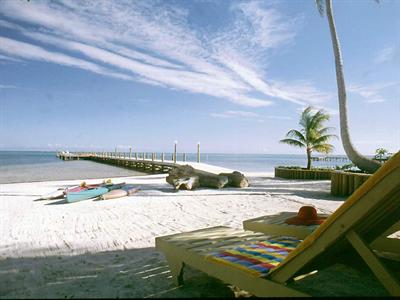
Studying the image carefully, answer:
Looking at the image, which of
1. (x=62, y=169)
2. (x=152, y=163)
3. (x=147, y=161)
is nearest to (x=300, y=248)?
(x=152, y=163)

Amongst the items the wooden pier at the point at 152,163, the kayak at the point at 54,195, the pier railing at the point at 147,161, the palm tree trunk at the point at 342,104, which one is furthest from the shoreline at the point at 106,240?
the pier railing at the point at 147,161

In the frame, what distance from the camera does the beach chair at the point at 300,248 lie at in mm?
1697

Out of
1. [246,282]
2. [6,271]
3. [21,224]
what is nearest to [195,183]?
[21,224]

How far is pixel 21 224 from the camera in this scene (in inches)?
235

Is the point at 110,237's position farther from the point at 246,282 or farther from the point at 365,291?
the point at 365,291

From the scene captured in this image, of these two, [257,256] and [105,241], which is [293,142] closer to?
[105,241]

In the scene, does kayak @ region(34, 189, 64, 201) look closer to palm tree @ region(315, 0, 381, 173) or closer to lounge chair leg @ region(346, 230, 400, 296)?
lounge chair leg @ region(346, 230, 400, 296)

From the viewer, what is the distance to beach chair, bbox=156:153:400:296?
66.8 inches

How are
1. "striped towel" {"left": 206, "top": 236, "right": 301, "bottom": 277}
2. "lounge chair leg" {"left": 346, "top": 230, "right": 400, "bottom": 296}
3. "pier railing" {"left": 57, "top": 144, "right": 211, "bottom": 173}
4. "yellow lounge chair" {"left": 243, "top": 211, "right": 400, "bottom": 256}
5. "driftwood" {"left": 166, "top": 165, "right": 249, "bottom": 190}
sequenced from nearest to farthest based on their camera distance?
1. "lounge chair leg" {"left": 346, "top": 230, "right": 400, "bottom": 296}
2. "striped towel" {"left": 206, "top": 236, "right": 301, "bottom": 277}
3. "yellow lounge chair" {"left": 243, "top": 211, "right": 400, "bottom": 256}
4. "driftwood" {"left": 166, "top": 165, "right": 249, "bottom": 190}
5. "pier railing" {"left": 57, "top": 144, "right": 211, "bottom": 173}

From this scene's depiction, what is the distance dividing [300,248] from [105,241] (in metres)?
3.59

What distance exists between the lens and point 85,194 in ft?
29.3

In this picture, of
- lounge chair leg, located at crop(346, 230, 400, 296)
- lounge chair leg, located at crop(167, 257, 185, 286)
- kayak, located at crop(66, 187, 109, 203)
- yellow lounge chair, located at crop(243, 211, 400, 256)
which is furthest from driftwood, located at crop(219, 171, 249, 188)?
lounge chair leg, located at crop(346, 230, 400, 296)

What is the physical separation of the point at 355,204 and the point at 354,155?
10.5 metres

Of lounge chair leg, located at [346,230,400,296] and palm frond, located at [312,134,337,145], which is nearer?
lounge chair leg, located at [346,230,400,296]
